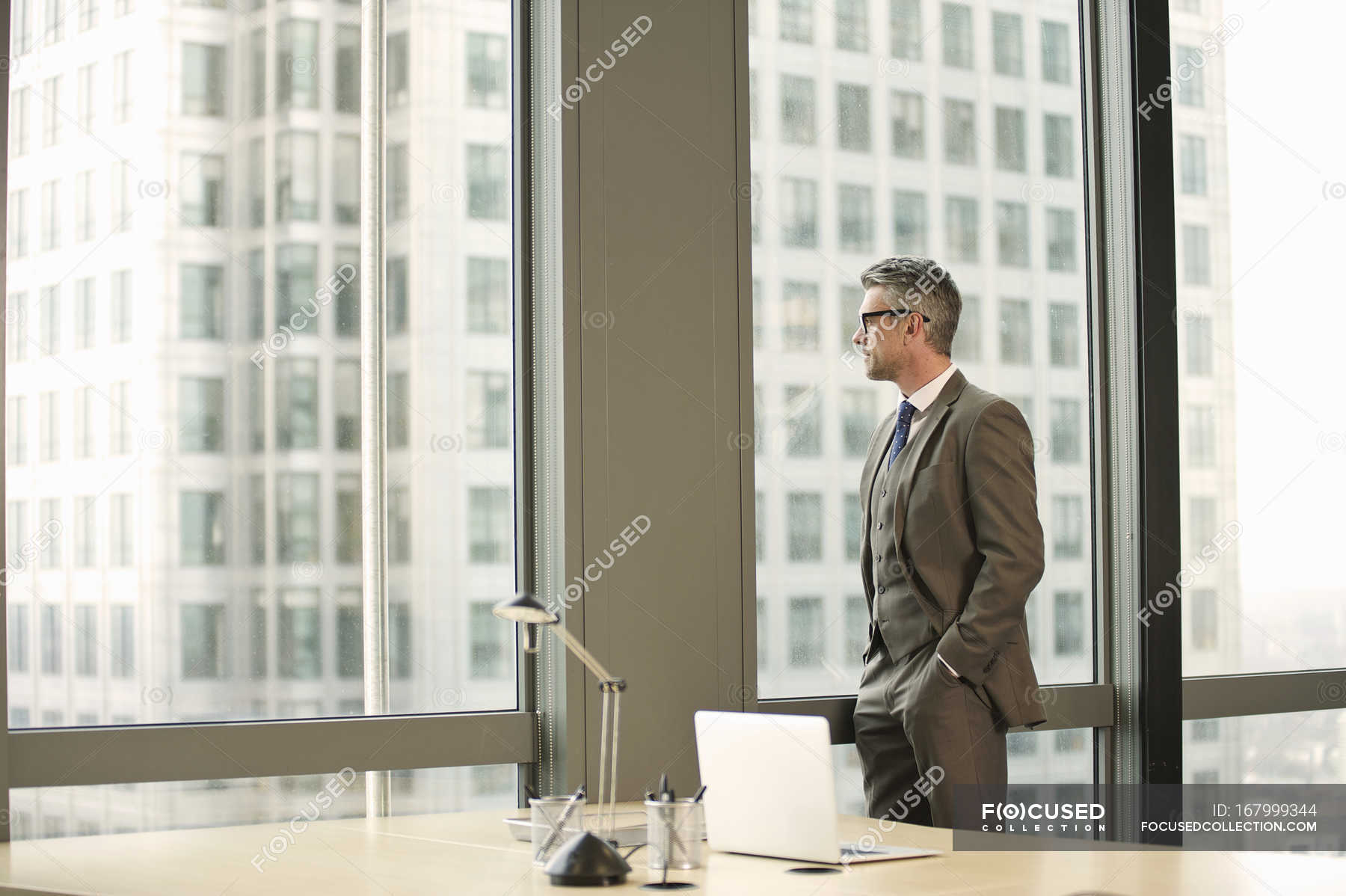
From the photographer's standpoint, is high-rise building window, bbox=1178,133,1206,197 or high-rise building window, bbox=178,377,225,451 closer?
high-rise building window, bbox=178,377,225,451

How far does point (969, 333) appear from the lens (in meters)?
3.69

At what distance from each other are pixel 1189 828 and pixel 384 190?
2.99 metres

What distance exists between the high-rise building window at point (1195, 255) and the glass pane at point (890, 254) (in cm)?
31

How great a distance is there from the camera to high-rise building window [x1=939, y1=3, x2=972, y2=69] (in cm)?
373

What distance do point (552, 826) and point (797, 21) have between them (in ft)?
7.74

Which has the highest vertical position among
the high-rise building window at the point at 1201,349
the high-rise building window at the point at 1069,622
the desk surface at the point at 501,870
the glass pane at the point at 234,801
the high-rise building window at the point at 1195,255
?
the high-rise building window at the point at 1195,255

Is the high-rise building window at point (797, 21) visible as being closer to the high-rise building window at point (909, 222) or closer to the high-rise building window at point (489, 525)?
the high-rise building window at point (909, 222)

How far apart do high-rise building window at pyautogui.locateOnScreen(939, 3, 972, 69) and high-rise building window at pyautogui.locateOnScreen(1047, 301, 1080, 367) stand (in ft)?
2.50

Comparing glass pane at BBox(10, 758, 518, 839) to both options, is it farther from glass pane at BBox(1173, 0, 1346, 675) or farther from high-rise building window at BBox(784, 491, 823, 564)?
glass pane at BBox(1173, 0, 1346, 675)

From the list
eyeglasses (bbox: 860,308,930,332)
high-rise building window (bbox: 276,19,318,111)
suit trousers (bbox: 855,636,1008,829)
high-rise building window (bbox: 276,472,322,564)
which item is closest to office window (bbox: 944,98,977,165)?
eyeglasses (bbox: 860,308,930,332)

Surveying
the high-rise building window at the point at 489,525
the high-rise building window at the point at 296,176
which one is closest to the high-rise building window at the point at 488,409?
the high-rise building window at the point at 489,525

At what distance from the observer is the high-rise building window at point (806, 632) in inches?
133

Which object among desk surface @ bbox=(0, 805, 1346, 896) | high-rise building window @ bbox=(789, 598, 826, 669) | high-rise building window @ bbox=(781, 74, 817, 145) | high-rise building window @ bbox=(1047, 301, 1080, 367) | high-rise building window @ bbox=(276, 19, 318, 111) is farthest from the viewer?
high-rise building window @ bbox=(1047, 301, 1080, 367)

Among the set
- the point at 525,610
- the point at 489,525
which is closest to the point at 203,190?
the point at 489,525
